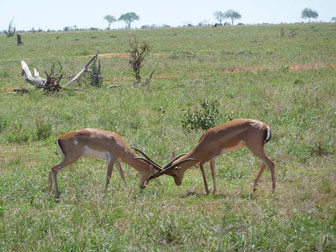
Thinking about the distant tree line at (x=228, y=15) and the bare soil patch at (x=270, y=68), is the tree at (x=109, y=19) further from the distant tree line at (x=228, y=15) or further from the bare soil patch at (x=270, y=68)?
the bare soil patch at (x=270, y=68)

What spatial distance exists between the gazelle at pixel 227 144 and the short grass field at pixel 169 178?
281mm

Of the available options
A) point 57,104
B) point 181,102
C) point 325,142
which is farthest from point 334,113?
point 57,104

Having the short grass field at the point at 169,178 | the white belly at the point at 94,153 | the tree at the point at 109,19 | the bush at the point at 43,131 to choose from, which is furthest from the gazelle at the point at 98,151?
the tree at the point at 109,19

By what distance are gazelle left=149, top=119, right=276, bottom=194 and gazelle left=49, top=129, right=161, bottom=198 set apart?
23 centimetres

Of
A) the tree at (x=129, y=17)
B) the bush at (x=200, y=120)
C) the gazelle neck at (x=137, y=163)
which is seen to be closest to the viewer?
the gazelle neck at (x=137, y=163)

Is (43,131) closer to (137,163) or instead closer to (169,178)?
(169,178)

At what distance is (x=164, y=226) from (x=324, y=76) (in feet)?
44.6

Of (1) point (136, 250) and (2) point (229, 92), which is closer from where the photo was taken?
(1) point (136, 250)

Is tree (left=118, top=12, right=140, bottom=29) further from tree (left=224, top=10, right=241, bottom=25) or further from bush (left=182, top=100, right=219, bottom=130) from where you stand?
bush (left=182, top=100, right=219, bottom=130)

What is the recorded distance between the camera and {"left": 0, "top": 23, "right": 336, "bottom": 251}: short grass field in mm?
5359

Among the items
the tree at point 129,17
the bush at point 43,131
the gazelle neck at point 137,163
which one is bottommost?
the bush at point 43,131

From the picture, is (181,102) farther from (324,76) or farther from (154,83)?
(324,76)

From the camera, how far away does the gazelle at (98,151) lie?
7.27 m

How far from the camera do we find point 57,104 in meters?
14.0
